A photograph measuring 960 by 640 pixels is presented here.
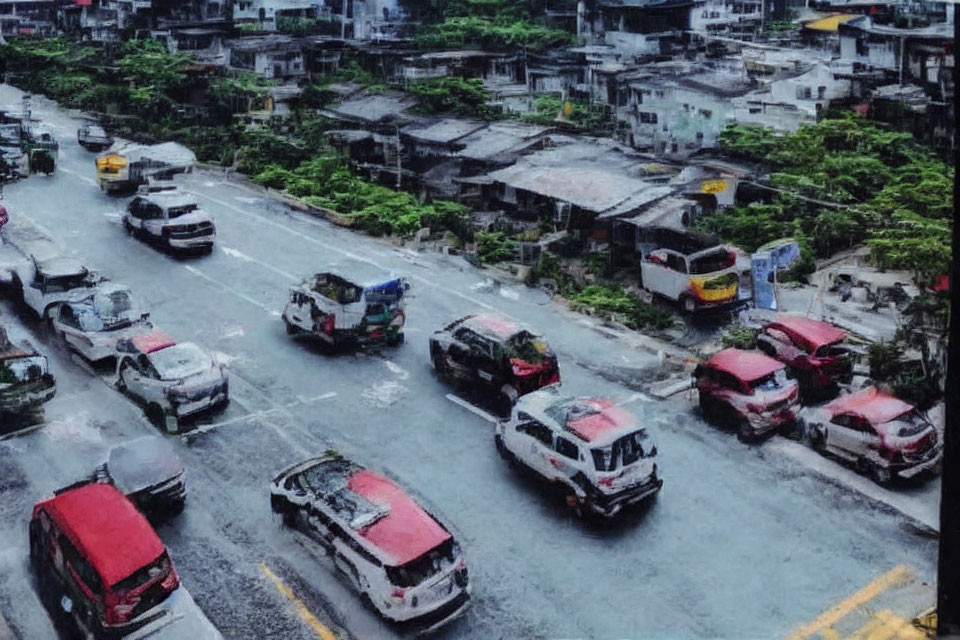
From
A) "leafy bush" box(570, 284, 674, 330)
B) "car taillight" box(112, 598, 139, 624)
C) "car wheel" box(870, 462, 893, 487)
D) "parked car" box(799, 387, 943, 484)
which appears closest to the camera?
"car taillight" box(112, 598, 139, 624)

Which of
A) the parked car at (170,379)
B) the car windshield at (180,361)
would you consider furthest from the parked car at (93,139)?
the car windshield at (180,361)

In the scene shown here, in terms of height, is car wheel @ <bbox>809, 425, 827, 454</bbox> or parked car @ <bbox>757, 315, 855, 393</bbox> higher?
parked car @ <bbox>757, 315, 855, 393</bbox>

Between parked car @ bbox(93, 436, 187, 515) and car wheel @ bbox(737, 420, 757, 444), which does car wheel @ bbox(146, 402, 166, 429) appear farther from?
car wheel @ bbox(737, 420, 757, 444)

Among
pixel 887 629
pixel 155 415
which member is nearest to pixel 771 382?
pixel 887 629

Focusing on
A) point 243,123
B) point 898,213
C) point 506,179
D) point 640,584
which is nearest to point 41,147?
point 243,123

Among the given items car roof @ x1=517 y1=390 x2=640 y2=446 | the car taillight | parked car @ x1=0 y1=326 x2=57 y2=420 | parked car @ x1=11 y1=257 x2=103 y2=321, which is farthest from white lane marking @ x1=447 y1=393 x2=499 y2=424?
parked car @ x1=11 y1=257 x2=103 y2=321

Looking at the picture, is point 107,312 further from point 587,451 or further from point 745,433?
point 745,433
